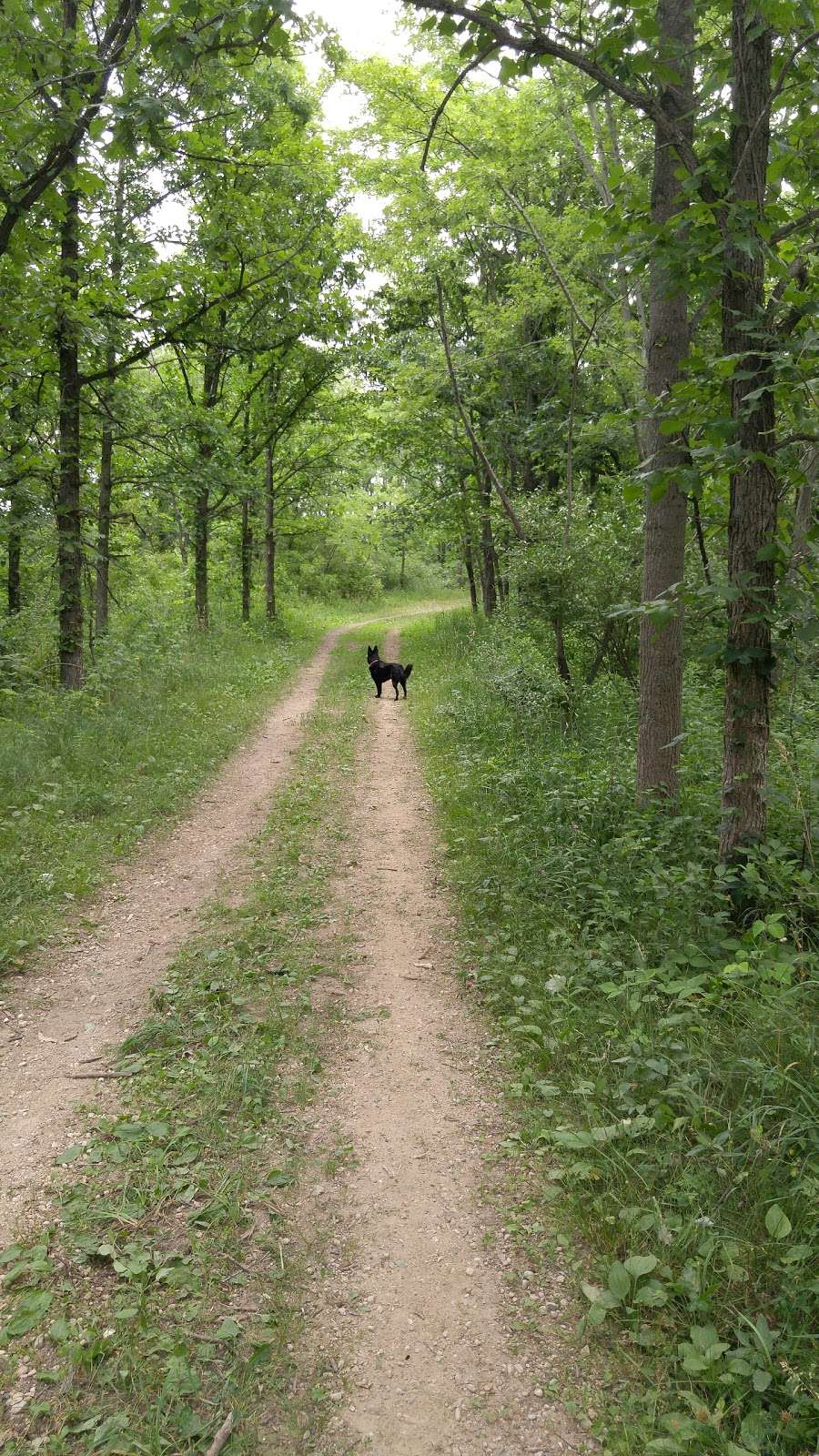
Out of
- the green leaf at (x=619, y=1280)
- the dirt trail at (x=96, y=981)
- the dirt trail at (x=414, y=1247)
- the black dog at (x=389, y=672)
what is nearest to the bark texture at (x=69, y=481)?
the dirt trail at (x=96, y=981)

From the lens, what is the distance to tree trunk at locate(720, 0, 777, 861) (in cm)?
388

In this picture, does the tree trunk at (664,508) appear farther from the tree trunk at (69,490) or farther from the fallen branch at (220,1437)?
the tree trunk at (69,490)

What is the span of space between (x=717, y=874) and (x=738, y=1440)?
2732 mm

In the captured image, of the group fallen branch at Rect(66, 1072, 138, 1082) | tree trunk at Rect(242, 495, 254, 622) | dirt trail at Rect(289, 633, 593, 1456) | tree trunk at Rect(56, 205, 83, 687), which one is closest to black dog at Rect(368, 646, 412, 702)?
tree trunk at Rect(56, 205, 83, 687)

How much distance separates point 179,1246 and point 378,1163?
37.7 inches

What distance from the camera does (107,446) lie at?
13531mm

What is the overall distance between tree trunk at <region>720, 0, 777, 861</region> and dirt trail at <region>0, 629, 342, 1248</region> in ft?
13.4

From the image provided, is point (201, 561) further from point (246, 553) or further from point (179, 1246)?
point (179, 1246)

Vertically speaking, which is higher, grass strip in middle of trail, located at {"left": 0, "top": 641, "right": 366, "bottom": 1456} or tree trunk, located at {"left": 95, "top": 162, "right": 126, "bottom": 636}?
tree trunk, located at {"left": 95, "top": 162, "right": 126, "bottom": 636}

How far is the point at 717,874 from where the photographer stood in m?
4.48

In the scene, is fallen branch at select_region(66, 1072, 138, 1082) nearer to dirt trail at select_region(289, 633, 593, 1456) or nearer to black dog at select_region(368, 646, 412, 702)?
dirt trail at select_region(289, 633, 593, 1456)

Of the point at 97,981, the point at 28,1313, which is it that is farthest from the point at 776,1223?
the point at 97,981

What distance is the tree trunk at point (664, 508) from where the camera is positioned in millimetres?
4966

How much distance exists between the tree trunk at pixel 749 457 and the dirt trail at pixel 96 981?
408 centimetres
